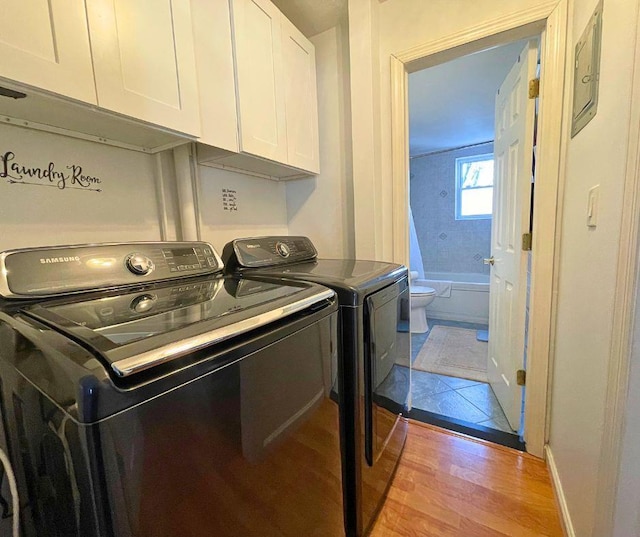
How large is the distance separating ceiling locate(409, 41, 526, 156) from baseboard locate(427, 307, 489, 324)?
7.49ft

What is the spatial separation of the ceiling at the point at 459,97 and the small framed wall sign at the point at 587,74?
107cm

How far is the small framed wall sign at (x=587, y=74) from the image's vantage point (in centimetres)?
99

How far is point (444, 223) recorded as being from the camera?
14.9ft

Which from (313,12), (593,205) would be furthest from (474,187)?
(593,205)

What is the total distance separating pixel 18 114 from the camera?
900 millimetres

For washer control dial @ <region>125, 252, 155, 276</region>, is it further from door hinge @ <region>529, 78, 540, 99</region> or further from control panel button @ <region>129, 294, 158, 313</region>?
door hinge @ <region>529, 78, 540, 99</region>

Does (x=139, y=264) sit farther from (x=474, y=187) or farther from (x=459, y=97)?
(x=474, y=187)

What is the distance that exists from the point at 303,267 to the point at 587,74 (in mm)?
1315

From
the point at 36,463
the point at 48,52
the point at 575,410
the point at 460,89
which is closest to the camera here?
the point at 36,463

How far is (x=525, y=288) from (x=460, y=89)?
1.99m

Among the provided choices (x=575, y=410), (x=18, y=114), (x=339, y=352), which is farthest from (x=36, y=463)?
(x=575, y=410)

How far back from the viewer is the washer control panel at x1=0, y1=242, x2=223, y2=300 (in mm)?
775

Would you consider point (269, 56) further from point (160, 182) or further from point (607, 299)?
point (607, 299)

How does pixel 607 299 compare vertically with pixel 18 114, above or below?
below
